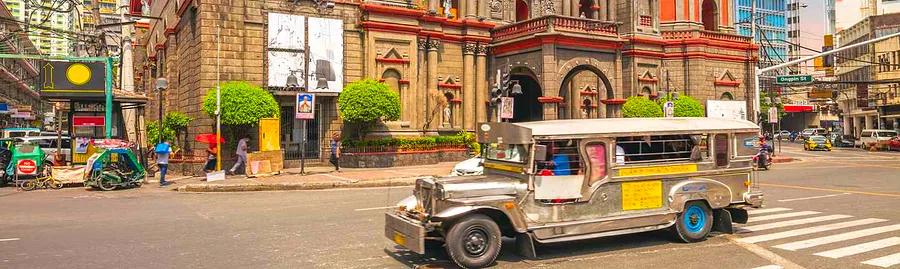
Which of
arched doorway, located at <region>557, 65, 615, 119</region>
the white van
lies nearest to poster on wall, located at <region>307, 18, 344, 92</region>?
arched doorway, located at <region>557, 65, 615, 119</region>

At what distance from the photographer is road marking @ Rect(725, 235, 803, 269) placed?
7347 mm

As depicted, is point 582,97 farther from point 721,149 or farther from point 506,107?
point 721,149

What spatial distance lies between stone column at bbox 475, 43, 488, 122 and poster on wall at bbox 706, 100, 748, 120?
1350 centimetres

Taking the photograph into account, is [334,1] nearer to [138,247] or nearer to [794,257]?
[138,247]

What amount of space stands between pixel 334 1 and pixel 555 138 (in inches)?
808

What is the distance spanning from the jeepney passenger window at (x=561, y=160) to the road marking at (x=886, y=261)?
12.8ft

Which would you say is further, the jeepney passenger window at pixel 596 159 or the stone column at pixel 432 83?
the stone column at pixel 432 83

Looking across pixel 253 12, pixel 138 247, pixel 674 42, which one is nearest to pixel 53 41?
pixel 253 12

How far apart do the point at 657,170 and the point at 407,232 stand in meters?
3.94

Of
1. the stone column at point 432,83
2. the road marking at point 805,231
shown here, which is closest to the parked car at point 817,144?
the stone column at point 432,83

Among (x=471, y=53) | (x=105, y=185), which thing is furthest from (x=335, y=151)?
(x=471, y=53)

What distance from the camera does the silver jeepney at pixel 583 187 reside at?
7.30m

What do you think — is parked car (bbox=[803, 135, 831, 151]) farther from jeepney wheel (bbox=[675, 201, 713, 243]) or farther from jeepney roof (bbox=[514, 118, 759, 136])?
jeepney wheel (bbox=[675, 201, 713, 243])

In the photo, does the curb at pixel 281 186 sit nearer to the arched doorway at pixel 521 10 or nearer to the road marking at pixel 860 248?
the road marking at pixel 860 248
